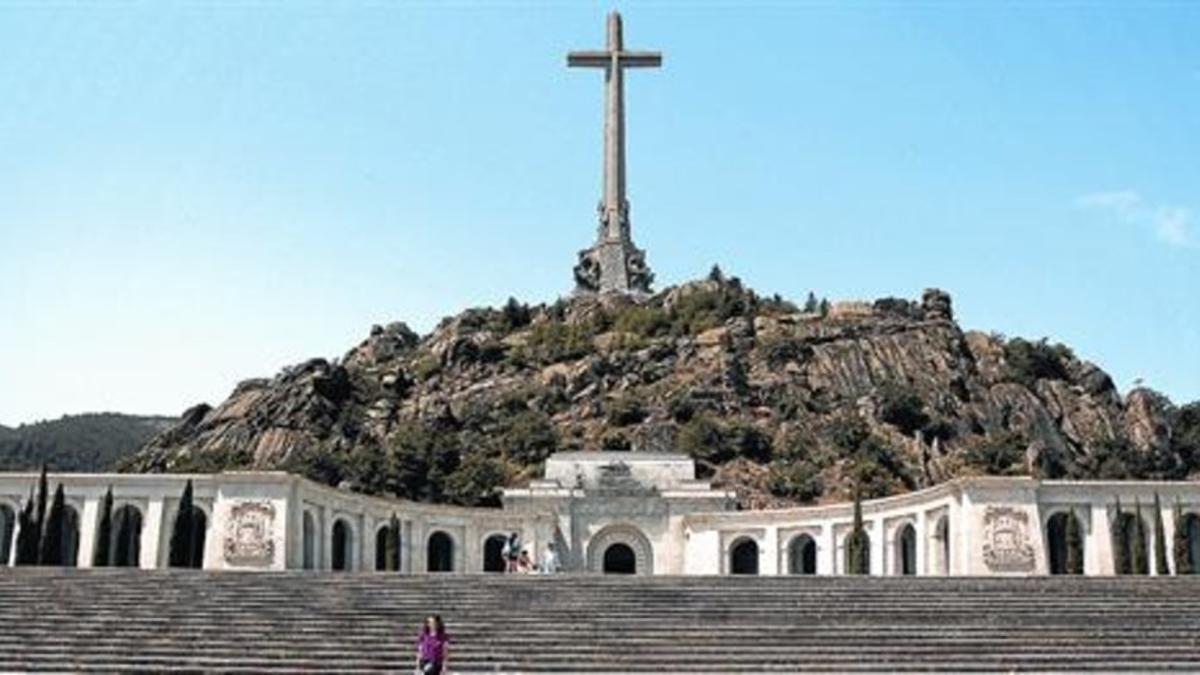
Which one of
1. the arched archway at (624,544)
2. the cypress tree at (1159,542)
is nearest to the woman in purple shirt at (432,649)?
the cypress tree at (1159,542)

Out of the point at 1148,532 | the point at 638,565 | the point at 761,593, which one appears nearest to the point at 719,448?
the point at 638,565

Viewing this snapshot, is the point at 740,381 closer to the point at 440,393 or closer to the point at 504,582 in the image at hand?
the point at 440,393

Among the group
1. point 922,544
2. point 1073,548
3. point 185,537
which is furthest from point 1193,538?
point 185,537

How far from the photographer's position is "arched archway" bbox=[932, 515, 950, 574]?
42.9m

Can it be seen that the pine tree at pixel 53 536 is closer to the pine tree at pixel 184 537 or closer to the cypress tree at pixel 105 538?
the cypress tree at pixel 105 538

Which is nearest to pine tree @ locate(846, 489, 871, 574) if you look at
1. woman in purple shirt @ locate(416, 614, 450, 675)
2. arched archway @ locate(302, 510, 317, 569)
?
arched archway @ locate(302, 510, 317, 569)

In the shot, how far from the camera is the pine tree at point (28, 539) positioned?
3953cm

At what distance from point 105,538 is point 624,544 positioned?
61.7 feet

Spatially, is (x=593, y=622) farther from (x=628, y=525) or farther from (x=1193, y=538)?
(x=628, y=525)

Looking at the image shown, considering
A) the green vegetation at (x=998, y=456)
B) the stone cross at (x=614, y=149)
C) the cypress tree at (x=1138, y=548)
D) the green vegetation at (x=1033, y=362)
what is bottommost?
the cypress tree at (x=1138, y=548)

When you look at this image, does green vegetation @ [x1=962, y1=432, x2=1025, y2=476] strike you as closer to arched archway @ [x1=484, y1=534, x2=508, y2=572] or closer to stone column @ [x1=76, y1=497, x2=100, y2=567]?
arched archway @ [x1=484, y1=534, x2=508, y2=572]

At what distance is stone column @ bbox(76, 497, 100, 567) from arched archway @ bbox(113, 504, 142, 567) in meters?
0.38

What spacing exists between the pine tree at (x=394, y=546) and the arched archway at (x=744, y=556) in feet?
39.6

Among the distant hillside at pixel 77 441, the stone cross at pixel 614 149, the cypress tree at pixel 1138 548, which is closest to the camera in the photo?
the cypress tree at pixel 1138 548
